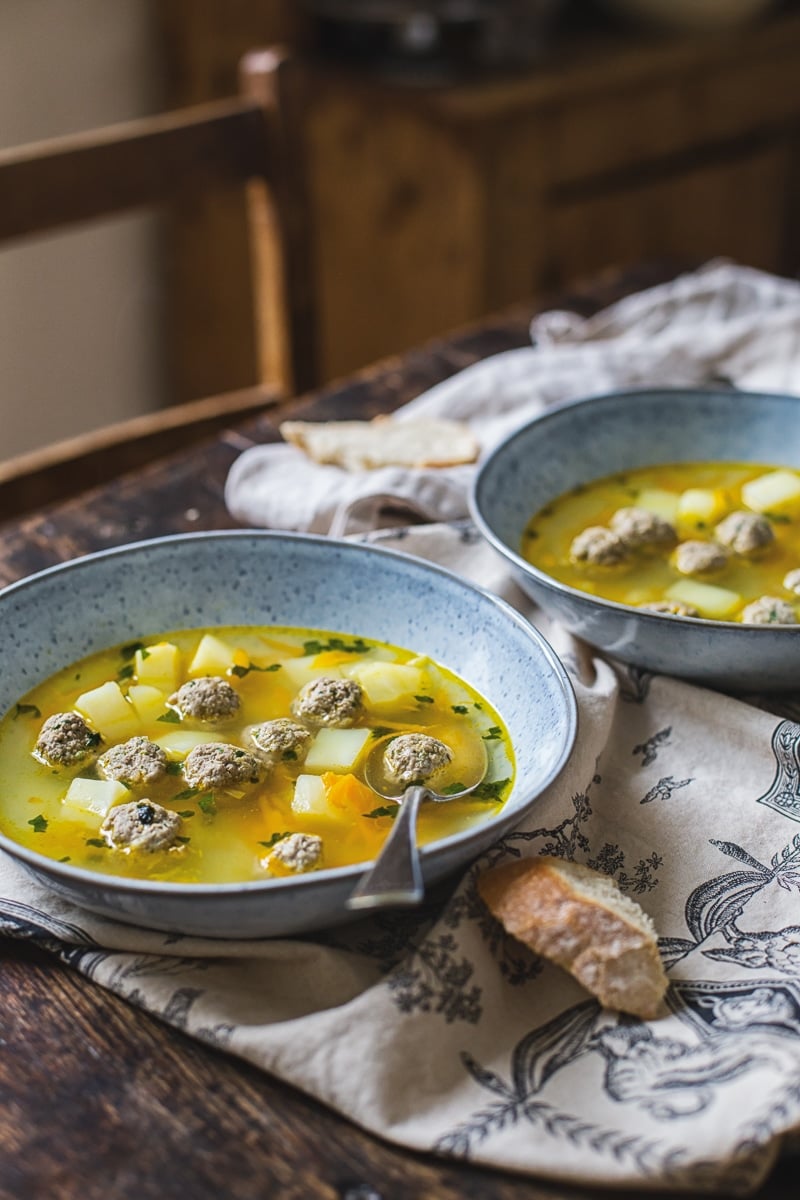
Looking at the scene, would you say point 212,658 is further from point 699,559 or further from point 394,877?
point 699,559

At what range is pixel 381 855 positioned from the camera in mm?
1226

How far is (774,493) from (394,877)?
1.17m

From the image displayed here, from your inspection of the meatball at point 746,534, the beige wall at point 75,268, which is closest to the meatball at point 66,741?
the meatball at point 746,534

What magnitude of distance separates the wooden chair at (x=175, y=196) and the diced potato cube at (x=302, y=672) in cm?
118

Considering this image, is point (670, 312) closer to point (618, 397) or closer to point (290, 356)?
point (618, 397)

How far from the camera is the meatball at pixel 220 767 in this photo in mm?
1476

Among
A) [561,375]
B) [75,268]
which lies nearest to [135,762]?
[561,375]

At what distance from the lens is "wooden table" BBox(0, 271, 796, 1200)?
114 cm

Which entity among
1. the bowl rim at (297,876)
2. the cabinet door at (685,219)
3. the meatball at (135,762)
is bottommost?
the cabinet door at (685,219)

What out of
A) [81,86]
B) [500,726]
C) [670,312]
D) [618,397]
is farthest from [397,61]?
[500,726]

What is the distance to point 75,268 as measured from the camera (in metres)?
4.86

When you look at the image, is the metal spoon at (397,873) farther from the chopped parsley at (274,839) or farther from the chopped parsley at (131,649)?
the chopped parsley at (131,649)

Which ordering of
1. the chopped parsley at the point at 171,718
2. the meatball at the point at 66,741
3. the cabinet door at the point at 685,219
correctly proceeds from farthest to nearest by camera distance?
the cabinet door at the point at 685,219, the chopped parsley at the point at 171,718, the meatball at the point at 66,741

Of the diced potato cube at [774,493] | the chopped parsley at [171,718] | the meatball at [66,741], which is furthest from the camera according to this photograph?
the diced potato cube at [774,493]
